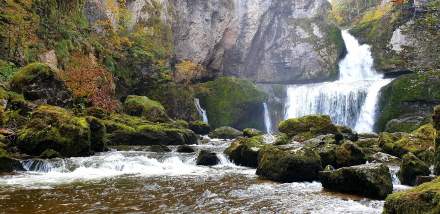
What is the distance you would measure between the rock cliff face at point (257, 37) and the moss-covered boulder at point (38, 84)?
26.9 metres

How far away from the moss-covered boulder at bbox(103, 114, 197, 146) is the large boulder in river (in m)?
15.3

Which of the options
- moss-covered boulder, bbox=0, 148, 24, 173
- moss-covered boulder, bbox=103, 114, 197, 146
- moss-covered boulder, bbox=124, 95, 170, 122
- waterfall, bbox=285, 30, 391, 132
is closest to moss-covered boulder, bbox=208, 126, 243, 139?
moss-covered boulder, bbox=124, 95, 170, 122

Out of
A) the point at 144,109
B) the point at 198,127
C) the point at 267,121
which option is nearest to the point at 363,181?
the point at 144,109

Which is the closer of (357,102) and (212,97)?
(357,102)

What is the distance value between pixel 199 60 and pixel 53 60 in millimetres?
24896

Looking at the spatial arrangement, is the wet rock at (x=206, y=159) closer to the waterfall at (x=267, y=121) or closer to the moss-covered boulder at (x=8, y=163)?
the moss-covered boulder at (x=8, y=163)

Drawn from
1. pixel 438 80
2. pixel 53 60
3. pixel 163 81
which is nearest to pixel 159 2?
pixel 163 81

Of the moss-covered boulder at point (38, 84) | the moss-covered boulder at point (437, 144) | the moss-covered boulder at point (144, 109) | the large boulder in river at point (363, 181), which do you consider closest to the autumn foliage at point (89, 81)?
the moss-covered boulder at point (144, 109)

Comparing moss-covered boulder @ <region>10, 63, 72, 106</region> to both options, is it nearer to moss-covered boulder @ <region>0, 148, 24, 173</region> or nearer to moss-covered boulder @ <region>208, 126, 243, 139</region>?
moss-covered boulder @ <region>0, 148, 24, 173</region>

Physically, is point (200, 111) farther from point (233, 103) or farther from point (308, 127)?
point (308, 127)

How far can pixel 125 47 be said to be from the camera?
44.2m

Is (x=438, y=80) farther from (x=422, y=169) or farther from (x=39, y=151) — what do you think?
(x=39, y=151)

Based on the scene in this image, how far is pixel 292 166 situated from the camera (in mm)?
15219

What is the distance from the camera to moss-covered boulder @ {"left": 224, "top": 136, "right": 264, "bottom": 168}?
767 inches
